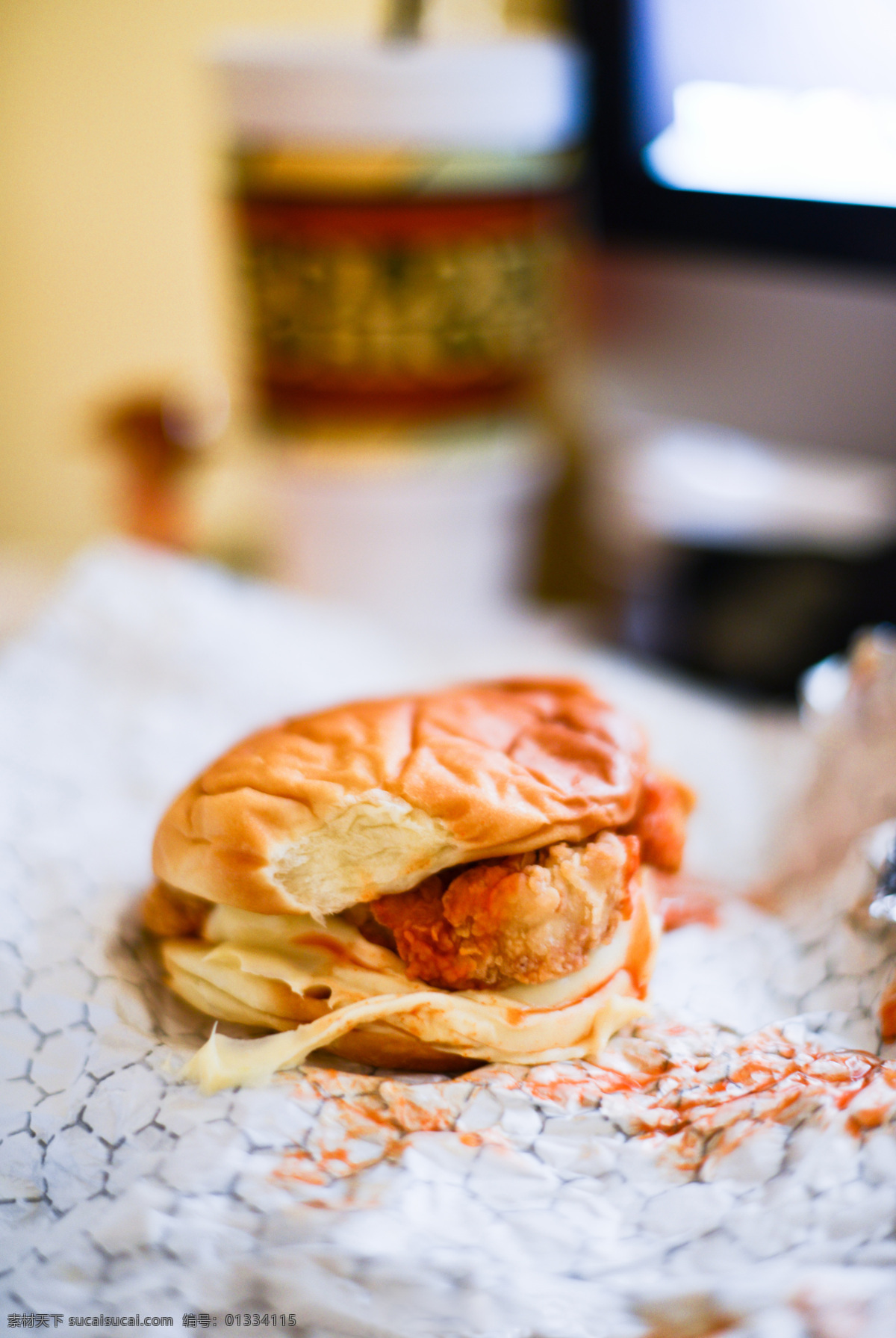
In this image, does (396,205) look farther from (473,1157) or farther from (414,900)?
(473,1157)

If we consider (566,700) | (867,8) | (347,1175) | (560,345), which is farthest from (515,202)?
(347,1175)

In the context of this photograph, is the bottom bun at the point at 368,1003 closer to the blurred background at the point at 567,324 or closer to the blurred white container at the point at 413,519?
the blurred background at the point at 567,324

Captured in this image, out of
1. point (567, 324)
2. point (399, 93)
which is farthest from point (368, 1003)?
point (567, 324)

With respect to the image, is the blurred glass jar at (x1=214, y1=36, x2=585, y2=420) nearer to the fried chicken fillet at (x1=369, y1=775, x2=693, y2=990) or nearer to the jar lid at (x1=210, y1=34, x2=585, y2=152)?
the jar lid at (x1=210, y1=34, x2=585, y2=152)

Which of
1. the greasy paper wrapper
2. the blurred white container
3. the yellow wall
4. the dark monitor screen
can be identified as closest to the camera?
the greasy paper wrapper

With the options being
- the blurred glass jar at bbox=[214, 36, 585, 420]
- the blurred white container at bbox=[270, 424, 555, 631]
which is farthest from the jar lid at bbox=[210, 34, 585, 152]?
the blurred white container at bbox=[270, 424, 555, 631]
